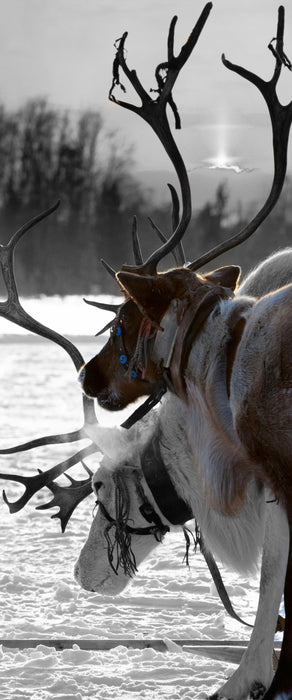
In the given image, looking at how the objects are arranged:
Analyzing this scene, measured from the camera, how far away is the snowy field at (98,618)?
339 cm

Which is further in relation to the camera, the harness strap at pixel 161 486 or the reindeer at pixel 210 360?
the harness strap at pixel 161 486

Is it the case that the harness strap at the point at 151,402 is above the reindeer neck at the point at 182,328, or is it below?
below

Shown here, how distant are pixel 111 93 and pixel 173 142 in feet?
0.86

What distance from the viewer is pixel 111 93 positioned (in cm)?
300

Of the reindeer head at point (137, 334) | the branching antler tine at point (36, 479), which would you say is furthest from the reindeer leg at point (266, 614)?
the branching antler tine at point (36, 479)

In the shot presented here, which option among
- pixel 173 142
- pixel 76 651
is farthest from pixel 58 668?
pixel 173 142

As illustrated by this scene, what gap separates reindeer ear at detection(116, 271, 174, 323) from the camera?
8.45 ft

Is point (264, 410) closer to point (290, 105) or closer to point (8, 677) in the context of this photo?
point (290, 105)

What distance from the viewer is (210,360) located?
254cm

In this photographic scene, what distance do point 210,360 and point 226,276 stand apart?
1.33 ft

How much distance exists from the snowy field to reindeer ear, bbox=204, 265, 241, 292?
0.61 m

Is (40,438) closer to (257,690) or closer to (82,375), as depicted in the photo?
(82,375)

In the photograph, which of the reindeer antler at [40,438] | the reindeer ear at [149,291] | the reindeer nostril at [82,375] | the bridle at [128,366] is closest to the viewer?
the reindeer ear at [149,291]

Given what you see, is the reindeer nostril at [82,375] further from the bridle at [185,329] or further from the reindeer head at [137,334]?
the bridle at [185,329]
